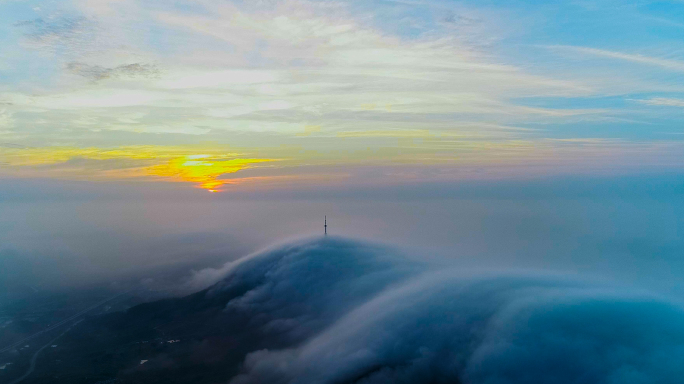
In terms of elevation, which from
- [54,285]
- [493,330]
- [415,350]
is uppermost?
[493,330]

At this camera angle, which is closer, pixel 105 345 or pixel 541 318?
pixel 541 318

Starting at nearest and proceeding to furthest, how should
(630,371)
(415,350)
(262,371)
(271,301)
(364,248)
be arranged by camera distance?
(630,371) → (415,350) → (262,371) → (271,301) → (364,248)

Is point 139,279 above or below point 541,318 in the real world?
below

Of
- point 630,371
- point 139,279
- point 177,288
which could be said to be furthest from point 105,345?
point 630,371

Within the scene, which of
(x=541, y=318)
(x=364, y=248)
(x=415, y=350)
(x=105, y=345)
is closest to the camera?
(x=541, y=318)

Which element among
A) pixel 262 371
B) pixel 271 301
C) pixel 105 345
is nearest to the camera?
pixel 262 371

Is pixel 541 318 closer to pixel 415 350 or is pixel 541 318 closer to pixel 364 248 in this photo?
pixel 415 350

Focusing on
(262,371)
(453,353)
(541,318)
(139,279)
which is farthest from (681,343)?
(139,279)

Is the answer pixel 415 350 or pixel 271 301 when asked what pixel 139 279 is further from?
pixel 415 350

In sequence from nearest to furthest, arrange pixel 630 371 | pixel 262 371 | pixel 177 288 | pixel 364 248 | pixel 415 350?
1. pixel 630 371
2. pixel 415 350
3. pixel 262 371
4. pixel 177 288
5. pixel 364 248
